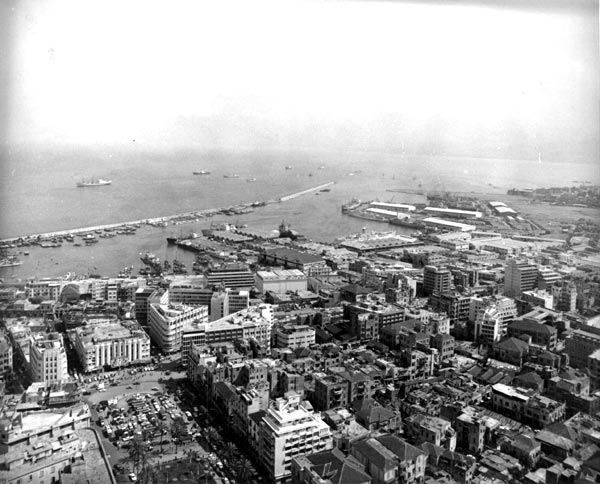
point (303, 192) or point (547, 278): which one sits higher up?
point (303, 192)

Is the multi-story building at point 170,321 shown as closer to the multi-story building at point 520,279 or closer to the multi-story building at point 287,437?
the multi-story building at point 287,437

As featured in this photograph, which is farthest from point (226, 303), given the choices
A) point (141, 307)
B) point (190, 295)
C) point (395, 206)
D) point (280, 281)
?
point (395, 206)

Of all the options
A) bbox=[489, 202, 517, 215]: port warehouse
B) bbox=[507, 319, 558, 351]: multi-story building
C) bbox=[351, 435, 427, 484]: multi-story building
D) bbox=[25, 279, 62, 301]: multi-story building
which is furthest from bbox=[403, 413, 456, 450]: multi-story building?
bbox=[489, 202, 517, 215]: port warehouse

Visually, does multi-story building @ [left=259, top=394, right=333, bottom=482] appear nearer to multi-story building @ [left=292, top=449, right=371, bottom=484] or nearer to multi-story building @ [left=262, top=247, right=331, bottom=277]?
multi-story building @ [left=292, top=449, right=371, bottom=484]

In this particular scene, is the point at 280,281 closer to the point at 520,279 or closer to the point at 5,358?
the point at 520,279

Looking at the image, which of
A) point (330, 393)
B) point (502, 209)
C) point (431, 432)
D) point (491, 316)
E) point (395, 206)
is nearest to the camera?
point (431, 432)

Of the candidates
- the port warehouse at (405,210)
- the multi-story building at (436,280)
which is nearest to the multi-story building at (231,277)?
the multi-story building at (436,280)
